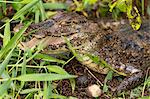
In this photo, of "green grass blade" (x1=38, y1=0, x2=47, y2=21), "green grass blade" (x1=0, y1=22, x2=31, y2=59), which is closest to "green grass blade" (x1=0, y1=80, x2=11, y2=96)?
"green grass blade" (x1=0, y1=22, x2=31, y2=59)

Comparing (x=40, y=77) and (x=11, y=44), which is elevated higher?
(x=11, y=44)

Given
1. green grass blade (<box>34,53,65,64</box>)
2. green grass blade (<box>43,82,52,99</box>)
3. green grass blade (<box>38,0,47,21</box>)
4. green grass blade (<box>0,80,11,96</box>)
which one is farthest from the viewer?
green grass blade (<box>38,0,47,21</box>)

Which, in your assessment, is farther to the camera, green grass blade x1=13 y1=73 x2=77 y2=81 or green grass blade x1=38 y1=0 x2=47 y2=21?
green grass blade x1=38 y1=0 x2=47 y2=21

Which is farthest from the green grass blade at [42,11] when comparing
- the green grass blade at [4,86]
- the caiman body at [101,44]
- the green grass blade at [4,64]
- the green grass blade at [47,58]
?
the green grass blade at [4,86]

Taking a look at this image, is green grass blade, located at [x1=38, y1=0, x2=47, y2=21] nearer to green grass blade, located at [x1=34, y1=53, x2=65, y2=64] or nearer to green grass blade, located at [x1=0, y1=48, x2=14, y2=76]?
green grass blade, located at [x1=34, y1=53, x2=65, y2=64]

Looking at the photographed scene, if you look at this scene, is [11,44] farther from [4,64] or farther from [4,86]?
[4,86]

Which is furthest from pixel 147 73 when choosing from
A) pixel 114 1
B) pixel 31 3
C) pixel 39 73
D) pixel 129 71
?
pixel 31 3

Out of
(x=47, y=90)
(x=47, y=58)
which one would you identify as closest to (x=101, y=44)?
(x=47, y=58)

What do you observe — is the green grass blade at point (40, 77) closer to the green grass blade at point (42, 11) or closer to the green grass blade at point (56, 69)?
the green grass blade at point (56, 69)

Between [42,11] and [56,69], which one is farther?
[42,11]

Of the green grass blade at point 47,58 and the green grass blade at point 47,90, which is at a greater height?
the green grass blade at point 47,58
